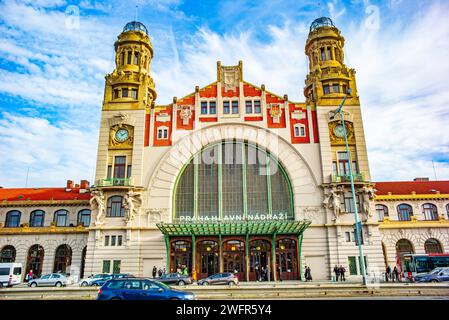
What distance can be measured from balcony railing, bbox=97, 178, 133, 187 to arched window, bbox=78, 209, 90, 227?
386 inches

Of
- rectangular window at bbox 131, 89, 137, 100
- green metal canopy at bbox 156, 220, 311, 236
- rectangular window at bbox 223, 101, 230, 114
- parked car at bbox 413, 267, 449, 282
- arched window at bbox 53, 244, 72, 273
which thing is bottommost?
parked car at bbox 413, 267, 449, 282

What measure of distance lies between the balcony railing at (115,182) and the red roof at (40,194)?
9623 mm

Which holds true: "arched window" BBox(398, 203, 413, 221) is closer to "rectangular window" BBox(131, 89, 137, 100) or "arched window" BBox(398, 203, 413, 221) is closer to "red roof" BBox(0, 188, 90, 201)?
"rectangular window" BBox(131, 89, 137, 100)

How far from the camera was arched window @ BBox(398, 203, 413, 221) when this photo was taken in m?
53.7

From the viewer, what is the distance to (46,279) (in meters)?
39.8

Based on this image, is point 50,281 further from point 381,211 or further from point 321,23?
point 321,23

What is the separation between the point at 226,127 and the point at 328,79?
1771 centimetres

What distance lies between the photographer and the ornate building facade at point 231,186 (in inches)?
1713

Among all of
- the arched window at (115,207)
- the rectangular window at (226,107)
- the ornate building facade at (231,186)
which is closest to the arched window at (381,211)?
the ornate building facade at (231,186)

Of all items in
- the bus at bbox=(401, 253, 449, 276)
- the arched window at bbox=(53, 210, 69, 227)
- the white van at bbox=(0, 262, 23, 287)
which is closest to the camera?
the white van at bbox=(0, 262, 23, 287)

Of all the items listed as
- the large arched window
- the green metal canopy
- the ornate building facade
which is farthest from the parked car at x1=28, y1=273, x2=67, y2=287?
the large arched window

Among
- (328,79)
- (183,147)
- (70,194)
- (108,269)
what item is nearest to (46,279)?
(108,269)

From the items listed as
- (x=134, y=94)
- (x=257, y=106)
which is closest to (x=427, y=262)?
(x=257, y=106)

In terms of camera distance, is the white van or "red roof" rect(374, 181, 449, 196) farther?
→ "red roof" rect(374, 181, 449, 196)
